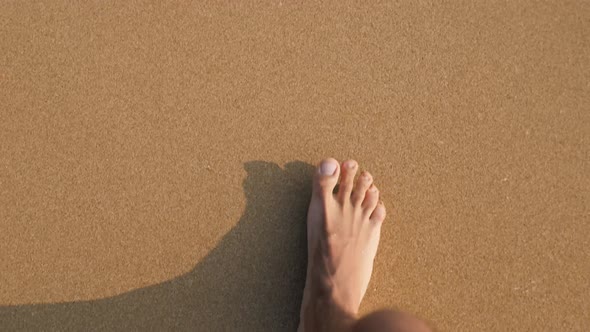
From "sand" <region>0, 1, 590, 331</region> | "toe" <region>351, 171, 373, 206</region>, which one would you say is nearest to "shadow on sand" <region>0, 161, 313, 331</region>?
"sand" <region>0, 1, 590, 331</region>

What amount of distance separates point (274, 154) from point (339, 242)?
0.90ft

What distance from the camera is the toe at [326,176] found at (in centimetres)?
135

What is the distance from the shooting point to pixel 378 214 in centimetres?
138

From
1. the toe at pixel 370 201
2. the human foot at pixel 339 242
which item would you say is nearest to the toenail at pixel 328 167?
the human foot at pixel 339 242

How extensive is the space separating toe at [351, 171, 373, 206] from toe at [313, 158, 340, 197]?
0.21ft

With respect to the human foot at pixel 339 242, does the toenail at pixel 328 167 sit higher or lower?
higher

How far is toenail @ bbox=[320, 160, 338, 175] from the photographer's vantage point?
1.34 m

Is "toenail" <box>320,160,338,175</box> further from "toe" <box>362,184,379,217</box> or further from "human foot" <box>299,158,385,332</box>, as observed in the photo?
"toe" <box>362,184,379,217</box>

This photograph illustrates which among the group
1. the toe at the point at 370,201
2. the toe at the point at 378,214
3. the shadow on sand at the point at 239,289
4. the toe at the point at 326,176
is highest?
the toe at the point at 326,176

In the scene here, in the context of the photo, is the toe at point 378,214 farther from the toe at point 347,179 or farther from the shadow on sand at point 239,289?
the shadow on sand at point 239,289

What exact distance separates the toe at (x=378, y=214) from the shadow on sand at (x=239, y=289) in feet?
0.58

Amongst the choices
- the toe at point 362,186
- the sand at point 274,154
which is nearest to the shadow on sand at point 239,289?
the sand at point 274,154

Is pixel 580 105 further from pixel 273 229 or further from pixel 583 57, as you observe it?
pixel 273 229

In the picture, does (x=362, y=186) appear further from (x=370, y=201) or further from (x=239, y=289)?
(x=239, y=289)
